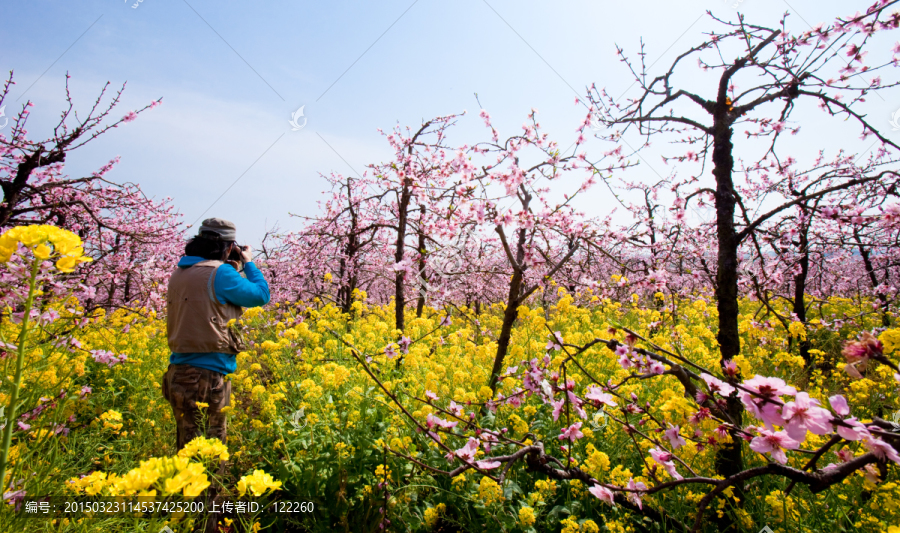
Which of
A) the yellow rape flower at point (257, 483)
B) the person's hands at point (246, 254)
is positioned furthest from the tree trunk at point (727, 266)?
the person's hands at point (246, 254)

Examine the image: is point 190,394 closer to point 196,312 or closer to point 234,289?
point 196,312

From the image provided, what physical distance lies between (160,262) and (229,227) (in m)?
8.92

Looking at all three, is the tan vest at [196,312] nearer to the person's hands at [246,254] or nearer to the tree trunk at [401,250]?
the person's hands at [246,254]

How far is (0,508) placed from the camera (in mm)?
1556

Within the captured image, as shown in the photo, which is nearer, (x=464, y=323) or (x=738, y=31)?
(x=738, y=31)

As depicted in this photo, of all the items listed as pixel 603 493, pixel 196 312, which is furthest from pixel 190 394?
pixel 603 493

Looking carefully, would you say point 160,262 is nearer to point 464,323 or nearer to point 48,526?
point 464,323

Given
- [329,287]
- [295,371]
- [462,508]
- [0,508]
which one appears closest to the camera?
[0,508]

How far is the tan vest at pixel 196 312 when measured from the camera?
112 inches

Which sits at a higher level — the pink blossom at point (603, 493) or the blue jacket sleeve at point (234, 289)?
the blue jacket sleeve at point (234, 289)

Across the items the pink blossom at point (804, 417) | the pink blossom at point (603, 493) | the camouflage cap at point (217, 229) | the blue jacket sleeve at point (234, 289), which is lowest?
the pink blossom at point (603, 493)

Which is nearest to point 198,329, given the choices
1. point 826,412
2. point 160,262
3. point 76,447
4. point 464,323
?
point 76,447

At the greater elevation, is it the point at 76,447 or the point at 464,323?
the point at 464,323

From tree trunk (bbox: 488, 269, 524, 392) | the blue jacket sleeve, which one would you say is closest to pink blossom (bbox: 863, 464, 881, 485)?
tree trunk (bbox: 488, 269, 524, 392)
